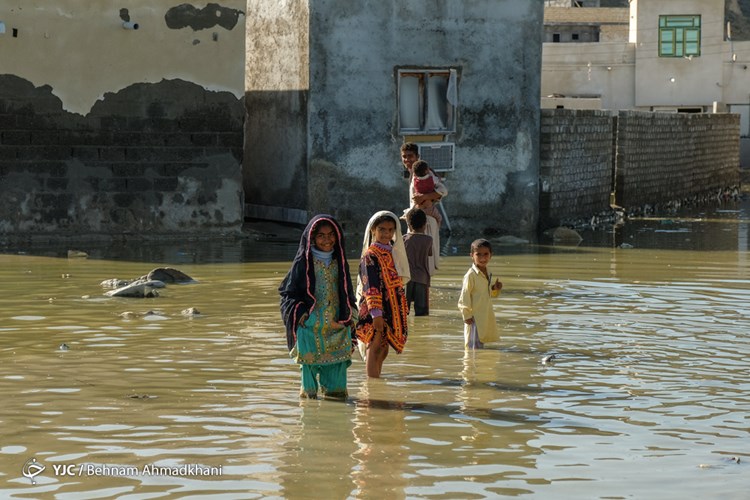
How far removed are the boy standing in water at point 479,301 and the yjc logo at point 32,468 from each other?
394 cm

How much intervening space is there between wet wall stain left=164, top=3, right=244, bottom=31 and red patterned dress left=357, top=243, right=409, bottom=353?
10.2 meters

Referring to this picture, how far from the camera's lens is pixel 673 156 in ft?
88.7

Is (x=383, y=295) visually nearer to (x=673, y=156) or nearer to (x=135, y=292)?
(x=135, y=292)

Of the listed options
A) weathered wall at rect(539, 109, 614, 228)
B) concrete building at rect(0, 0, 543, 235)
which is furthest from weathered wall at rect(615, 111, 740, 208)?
concrete building at rect(0, 0, 543, 235)

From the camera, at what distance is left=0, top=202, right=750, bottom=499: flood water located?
625 centimetres

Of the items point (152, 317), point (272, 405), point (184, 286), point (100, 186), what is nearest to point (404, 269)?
point (272, 405)

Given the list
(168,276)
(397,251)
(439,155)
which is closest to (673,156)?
(439,155)

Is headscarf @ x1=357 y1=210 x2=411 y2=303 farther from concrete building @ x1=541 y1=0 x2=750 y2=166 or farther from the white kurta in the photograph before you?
concrete building @ x1=541 y1=0 x2=750 y2=166

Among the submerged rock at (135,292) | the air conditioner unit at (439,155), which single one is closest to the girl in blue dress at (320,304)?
the submerged rock at (135,292)

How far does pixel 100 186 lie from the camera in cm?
1752

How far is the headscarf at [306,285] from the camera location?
7734mm

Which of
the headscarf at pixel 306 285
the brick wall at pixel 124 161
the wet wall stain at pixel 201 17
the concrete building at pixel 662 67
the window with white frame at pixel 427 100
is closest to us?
the headscarf at pixel 306 285

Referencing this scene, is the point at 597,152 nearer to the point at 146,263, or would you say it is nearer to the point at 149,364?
the point at 146,263

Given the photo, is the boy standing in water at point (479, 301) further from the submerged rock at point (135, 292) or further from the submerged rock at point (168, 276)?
the submerged rock at point (168, 276)
